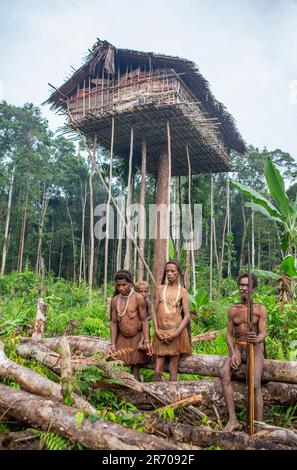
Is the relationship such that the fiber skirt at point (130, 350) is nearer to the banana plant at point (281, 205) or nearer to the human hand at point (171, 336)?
the human hand at point (171, 336)

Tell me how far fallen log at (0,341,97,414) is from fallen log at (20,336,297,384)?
3.06ft

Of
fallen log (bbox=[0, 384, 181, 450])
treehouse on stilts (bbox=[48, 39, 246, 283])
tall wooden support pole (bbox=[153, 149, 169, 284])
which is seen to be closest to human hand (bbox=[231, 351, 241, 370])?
fallen log (bbox=[0, 384, 181, 450])

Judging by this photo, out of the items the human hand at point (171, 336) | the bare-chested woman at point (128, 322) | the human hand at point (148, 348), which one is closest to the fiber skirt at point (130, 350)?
the bare-chested woman at point (128, 322)

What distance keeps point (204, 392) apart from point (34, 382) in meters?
1.72

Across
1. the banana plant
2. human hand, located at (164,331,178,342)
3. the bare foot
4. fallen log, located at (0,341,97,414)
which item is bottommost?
the bare foot

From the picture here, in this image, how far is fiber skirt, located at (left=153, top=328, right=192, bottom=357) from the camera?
4.27 meters

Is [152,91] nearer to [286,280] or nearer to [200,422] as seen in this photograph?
Answer: [286,280]

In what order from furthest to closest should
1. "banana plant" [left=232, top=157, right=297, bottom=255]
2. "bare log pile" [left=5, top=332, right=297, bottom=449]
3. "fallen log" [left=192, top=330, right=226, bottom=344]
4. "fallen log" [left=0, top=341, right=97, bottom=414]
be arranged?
"banana plant" [left=232, top=157, right=297, bottom=255] < "fallen log" [left=192, top=330, right=226, bottom=344] < "fallen log" [left=0, top=341, right=97, bottom=414] < "bare log pile" [left=5, top=332, right=297, bottom=449]

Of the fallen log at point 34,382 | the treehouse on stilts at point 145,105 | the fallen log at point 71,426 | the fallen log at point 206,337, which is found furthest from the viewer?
the treehouse on stilts at point 145,105

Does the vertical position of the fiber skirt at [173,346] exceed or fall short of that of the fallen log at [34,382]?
it exceeds it

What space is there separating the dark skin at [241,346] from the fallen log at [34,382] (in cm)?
134

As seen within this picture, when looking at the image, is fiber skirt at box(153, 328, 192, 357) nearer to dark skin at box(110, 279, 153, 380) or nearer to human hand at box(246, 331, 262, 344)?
dark skin at box(110, 279, 153, 380)

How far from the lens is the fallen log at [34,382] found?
3.39 metres
